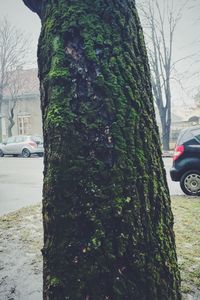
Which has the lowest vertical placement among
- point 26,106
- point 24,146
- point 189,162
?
point 189,162

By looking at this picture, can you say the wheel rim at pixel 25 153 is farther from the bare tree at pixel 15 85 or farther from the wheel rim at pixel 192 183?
the wheel rim at pixel 192 183

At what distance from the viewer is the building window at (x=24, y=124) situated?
124 ft

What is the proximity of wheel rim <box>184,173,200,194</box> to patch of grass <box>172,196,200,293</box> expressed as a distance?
2.28 feet

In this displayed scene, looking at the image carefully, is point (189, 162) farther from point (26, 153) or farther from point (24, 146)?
point (24, 146)

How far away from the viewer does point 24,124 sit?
125 feet

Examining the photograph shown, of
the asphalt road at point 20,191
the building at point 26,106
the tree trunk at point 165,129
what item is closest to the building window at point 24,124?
the building at point 26,106

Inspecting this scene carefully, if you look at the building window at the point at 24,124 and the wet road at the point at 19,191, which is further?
the building window at the point at 24,124

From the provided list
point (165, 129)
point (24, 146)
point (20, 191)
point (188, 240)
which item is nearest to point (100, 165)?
point (188, 240)

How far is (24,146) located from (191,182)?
16.7 metres

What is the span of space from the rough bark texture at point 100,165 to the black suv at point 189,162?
19.1ft

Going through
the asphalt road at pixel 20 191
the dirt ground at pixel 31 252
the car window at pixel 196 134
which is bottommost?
the asphalt road at pixel 20 191

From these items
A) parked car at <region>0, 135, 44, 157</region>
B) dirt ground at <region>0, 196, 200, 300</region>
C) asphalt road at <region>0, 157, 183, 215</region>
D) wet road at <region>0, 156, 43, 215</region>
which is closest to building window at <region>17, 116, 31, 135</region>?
parked car at <region>0, 135, 44, 157</region>

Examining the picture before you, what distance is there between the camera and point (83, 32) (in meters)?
1.72

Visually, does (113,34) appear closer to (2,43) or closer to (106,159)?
(106,159)
